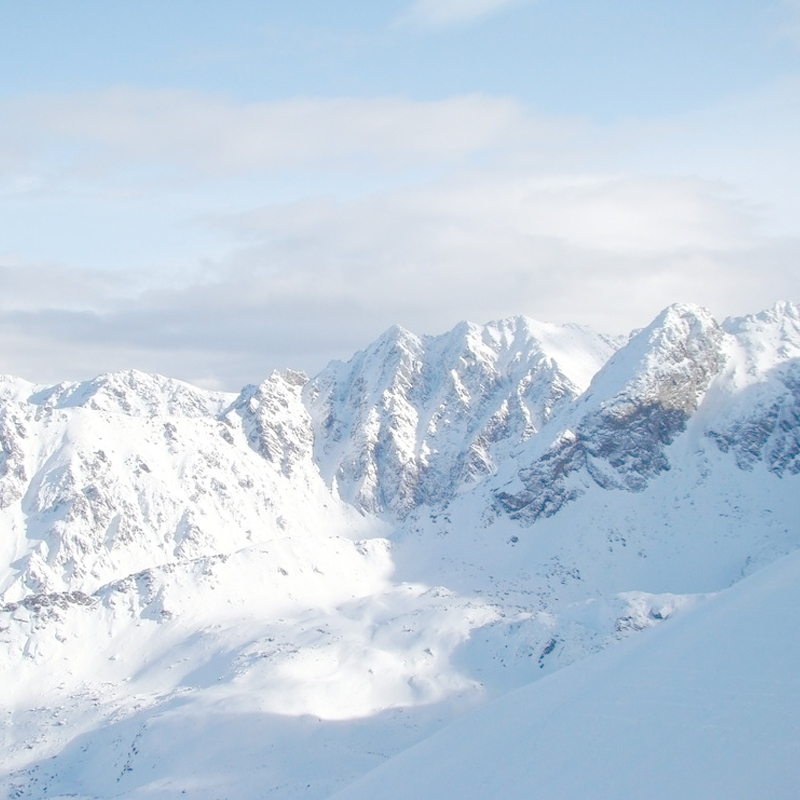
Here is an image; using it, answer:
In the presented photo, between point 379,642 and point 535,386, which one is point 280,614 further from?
point 535,386

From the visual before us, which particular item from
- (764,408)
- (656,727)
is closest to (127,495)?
(764,408)

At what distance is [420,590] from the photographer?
113 metres

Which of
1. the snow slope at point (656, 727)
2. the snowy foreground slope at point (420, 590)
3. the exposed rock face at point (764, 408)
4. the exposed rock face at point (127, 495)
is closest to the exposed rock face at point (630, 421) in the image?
the snowy foreground slope at point (420, 590)

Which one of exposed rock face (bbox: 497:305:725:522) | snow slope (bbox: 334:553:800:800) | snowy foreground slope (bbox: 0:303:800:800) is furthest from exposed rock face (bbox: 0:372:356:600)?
snow slope (bbox: 334:553:800:800)

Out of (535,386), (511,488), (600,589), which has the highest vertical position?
(535,386)

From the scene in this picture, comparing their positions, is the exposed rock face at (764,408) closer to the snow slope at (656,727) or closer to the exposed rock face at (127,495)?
the exposed rock face at (127,495)

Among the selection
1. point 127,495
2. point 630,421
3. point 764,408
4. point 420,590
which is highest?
point 630,421

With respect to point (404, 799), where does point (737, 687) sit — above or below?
above

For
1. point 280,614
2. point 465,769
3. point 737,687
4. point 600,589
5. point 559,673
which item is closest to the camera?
point 737,687

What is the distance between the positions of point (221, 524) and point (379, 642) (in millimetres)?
70605

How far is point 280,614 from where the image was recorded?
10806cm

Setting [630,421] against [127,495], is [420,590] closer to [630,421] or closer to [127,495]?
[630,421]

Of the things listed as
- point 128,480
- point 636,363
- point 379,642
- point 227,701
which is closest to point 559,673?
point 227,701

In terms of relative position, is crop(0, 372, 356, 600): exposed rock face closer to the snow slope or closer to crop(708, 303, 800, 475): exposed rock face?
crop(708, 303, 800, 475): exposed rock face
